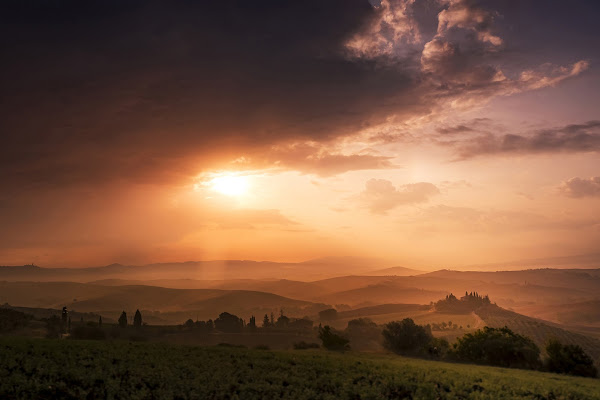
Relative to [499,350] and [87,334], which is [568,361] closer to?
[499,350]

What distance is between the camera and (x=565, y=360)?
82.4 m

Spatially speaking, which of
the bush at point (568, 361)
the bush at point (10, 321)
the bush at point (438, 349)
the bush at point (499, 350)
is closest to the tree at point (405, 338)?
the bush at point (438, 349)

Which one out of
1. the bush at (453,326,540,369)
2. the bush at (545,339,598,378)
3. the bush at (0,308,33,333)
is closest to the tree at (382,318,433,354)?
the bush at (453,326,540,369)

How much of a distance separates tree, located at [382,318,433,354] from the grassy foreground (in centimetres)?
6502

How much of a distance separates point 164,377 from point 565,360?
260 feet

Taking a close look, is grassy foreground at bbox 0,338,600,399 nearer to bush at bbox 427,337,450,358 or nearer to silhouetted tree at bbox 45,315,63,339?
bush at bbox 427,337,450,358

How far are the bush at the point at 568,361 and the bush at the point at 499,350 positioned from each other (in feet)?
13.3

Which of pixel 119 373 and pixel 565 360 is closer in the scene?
pixel 119 373

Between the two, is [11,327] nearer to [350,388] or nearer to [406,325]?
[406,325]

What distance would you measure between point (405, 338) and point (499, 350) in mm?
31168

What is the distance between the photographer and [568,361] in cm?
8200

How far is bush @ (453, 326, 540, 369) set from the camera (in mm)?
89625

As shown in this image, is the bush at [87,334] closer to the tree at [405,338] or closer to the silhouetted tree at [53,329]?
the silhouetted tree at [53,329]

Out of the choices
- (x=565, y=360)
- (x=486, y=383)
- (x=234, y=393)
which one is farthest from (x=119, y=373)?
(x=565, y=360)
